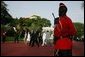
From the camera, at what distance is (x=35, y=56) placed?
15.6 metres

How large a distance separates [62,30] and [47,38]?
2111 centimetres

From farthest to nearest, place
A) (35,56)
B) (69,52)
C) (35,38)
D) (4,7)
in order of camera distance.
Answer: (4,7) < (35,38) < (35,56) < (69,52)

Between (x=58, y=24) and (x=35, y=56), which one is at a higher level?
(x=58, y=24)

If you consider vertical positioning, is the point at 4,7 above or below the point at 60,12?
below

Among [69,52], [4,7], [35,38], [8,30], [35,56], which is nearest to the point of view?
[69,52]

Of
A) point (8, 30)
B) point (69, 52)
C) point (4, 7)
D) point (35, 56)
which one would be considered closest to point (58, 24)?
point (69, 52)

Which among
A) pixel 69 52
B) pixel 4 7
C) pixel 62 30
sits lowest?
pixel 4 7

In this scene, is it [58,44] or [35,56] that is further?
[35,56]

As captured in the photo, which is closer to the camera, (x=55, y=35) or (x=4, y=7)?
(x=55, y=35)

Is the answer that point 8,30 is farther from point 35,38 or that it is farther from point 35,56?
point 35,56

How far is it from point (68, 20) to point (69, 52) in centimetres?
62

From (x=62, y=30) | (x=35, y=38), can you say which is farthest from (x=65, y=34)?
(x=35, y=38)

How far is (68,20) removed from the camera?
22.3 feet

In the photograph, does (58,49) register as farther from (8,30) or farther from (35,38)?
(8,30)
